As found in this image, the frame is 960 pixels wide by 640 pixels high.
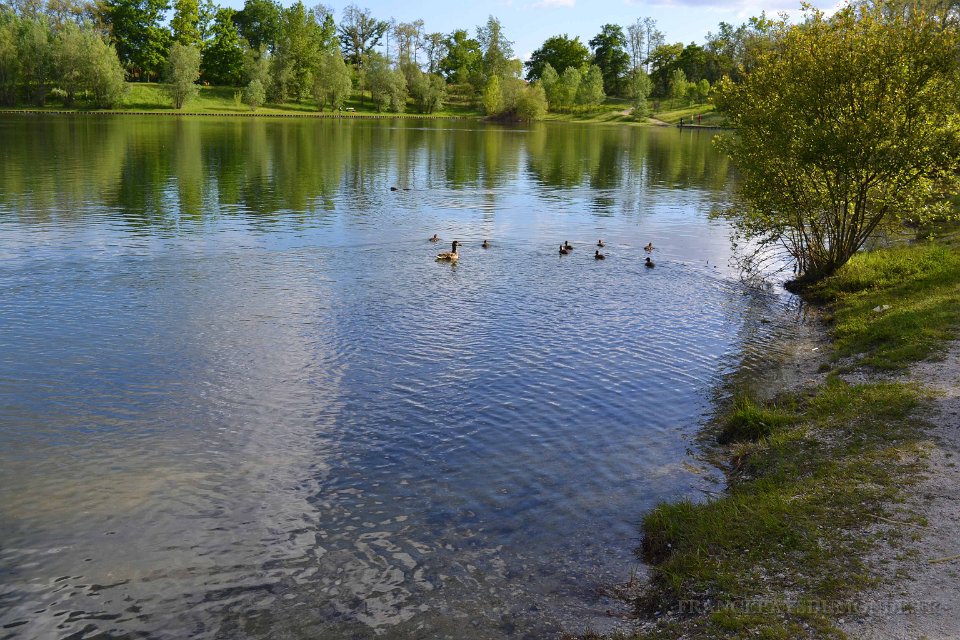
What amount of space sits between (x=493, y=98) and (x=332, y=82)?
40155 mm

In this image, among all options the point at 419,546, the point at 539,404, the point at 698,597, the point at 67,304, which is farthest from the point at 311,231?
the point at 698,597

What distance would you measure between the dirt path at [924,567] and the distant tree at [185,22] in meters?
190

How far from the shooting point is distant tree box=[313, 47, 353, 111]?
560 feet

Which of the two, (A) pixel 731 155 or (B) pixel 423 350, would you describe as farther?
(A) pixel 731 155

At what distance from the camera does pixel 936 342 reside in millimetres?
17453

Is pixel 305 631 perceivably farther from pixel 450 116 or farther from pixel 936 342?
pixel 450 116

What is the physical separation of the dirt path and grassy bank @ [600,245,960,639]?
21 cm

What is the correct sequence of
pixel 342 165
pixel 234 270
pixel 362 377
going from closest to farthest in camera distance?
pixel 362 377
pixel 234 270
pixel 342 165

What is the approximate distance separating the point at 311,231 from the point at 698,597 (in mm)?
30836

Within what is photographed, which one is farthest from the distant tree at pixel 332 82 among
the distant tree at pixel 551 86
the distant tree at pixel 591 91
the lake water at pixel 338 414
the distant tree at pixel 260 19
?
the lake water at pixel 338 414

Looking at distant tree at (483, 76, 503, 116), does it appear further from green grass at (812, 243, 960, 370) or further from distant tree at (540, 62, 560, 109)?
green grass at (812, 243, 960, 370)

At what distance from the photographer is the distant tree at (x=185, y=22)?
6909 inches

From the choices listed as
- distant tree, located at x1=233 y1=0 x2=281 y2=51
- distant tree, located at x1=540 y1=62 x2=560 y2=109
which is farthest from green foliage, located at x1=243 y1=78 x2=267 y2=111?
distant tree, located at x1=540 y1=62 x2=560 y2=109

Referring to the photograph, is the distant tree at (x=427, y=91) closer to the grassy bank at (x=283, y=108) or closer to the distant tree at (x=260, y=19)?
the grassy bank at (x=283, y=108)
